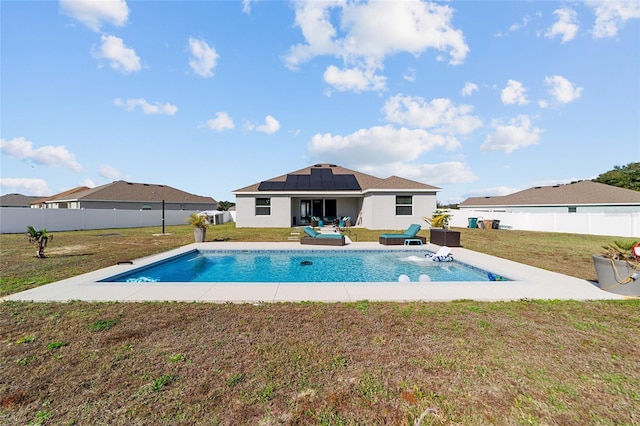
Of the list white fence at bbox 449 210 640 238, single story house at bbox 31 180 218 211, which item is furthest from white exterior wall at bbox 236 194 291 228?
white fence at bbox 449 210 640 238

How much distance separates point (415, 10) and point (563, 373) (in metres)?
13.5

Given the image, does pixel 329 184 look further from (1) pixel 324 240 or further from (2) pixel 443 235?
(2) pixel 443 235

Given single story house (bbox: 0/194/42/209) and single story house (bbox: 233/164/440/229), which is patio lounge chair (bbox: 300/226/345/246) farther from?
single story house (bbox: 0/194/42/209)

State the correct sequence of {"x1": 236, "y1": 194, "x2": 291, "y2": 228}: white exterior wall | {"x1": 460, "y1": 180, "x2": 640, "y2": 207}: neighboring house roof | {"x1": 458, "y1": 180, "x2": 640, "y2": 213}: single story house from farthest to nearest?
1. {"x1": 460, "y1": 180, "x2": 640, "y2": 207}: neighboring house roof
2. {"x1": 458, "y1": 180, "x2": 640, "y2": 213}: single story house
3. {"x1": 236, "y1": 194, "x2": 291, "y2": 228}: white exterior wall

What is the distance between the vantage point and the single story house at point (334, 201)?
20.5m

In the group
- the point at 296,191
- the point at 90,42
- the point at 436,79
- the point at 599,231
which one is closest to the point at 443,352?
the point at 90,42

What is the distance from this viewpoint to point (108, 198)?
3091cm

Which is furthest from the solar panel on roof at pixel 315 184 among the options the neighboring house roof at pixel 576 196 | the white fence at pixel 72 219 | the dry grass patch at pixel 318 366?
the neighboring house roof at pixel 576 196

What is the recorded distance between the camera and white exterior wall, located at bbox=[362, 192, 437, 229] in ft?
67.2

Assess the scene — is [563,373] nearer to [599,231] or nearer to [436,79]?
[436,79]

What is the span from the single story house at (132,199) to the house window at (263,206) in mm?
13073

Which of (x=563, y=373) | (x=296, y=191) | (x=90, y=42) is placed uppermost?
(x=90, y=42)

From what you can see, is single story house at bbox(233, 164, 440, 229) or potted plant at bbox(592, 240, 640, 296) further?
single story house at bbox(233, 164, 440, 229)

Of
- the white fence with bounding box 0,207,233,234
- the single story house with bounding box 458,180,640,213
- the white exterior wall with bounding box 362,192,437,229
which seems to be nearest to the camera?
the white fence with bounding box 0,207,233,234
